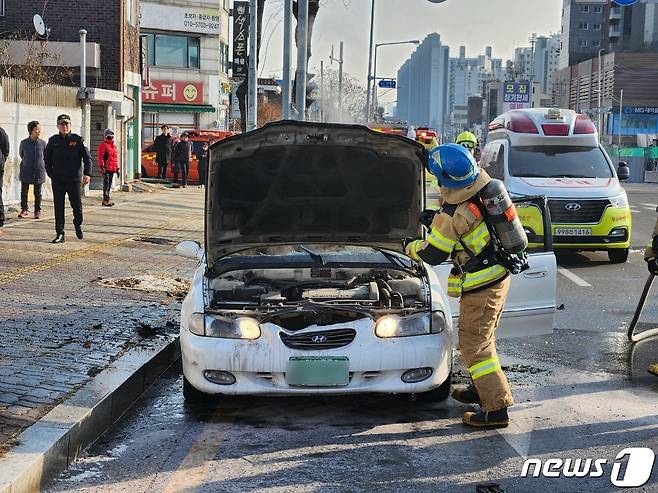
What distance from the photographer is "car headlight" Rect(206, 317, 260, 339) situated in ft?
21.1

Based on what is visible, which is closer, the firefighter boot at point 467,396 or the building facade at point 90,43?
the firefighter boot at point 467,396

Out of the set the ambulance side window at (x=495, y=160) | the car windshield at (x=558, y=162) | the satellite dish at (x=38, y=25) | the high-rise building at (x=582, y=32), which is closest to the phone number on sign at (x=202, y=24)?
the satellite dish at (x=38, y=25)

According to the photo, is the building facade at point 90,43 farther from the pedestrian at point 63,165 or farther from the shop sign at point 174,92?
the shop sign at point 174,92

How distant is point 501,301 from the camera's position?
21.5 ft

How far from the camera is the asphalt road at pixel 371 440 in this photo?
5301 mm

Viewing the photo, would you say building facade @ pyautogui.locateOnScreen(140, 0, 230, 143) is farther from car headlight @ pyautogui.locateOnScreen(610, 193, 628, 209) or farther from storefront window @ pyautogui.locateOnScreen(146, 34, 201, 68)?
car headlight @ pyautogui.locateOnScreen(610, 193, 628, 209)

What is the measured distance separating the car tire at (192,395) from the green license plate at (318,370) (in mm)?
804

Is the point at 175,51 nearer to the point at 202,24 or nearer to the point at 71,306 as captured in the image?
the point at 202,24

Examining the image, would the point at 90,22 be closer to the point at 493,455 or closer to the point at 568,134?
the point at 568,134

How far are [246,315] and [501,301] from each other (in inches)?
64.1

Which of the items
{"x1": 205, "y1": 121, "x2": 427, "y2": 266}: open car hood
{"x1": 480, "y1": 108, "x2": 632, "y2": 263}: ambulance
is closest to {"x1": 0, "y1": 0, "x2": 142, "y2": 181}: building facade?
{"x1": 480, "y1": 108, "x2": 632, "y2": 263}: ambulance

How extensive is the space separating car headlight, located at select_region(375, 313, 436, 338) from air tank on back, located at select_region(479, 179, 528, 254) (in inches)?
→ 27.5

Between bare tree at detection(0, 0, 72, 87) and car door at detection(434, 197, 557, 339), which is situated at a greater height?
bare tree at detection(0, 0, 72, 87)

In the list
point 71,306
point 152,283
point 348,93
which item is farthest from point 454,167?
point 348,93
